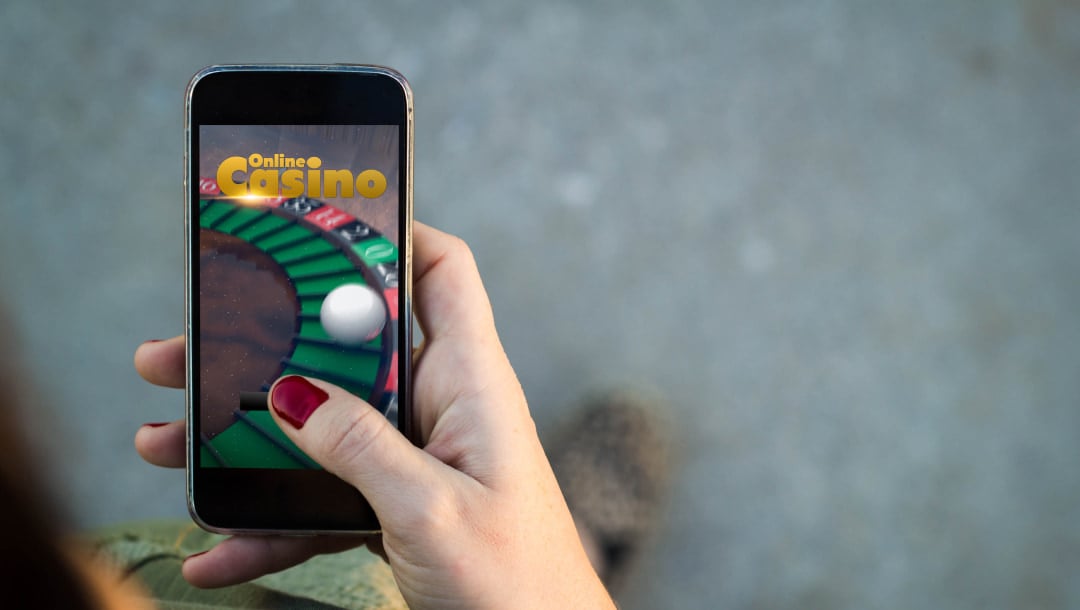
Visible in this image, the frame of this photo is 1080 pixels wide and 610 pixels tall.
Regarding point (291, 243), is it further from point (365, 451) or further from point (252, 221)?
point (365, 451)

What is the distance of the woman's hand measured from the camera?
40 centimetres

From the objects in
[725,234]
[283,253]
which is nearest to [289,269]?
[283,253]

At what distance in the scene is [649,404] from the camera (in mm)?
952

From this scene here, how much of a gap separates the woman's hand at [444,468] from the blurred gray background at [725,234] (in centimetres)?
45

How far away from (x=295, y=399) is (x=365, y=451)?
56 mm

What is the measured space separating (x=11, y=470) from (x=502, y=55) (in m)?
0.85

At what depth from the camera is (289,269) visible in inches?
19.1

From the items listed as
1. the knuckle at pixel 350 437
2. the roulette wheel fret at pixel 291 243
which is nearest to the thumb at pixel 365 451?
the knuckle at pixel 350 437

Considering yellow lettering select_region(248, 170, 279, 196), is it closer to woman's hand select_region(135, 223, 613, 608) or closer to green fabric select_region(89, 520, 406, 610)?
woman's hand select_region(135, 223, 613, 608)

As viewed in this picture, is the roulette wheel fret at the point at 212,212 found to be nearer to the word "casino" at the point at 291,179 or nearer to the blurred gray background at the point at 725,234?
the word "casino" at the point at 291,179

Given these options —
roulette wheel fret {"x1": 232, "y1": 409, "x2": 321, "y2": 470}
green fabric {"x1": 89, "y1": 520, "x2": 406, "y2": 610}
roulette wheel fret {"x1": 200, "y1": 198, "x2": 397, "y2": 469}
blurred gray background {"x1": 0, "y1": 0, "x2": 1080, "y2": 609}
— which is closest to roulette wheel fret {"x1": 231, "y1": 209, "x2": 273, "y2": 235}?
roulette wheel fret {"x1": 200, "y1": 198, "x2": 397, "y2": 469}

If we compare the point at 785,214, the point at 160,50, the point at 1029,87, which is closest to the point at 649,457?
the point at 785,214

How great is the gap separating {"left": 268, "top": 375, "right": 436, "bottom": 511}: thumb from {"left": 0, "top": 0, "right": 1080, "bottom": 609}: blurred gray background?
55 cm

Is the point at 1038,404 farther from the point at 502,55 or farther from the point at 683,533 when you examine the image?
the point at 502,55
